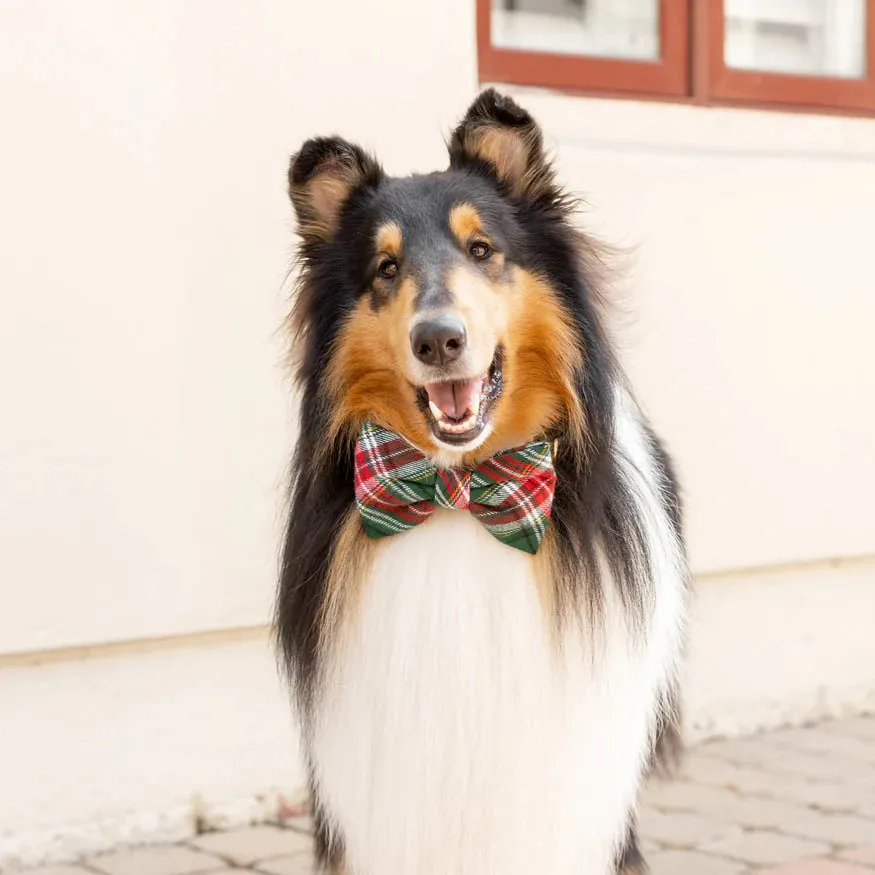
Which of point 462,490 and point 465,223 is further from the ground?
point 465,223

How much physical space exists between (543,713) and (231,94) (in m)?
2.06

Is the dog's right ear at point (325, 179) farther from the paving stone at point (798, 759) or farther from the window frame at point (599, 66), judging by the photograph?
the paving stone at point (798, 759)

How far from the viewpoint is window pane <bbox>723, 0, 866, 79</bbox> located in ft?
15.8

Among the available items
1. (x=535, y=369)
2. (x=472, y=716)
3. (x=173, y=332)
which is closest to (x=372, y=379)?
(x=535, y=369)

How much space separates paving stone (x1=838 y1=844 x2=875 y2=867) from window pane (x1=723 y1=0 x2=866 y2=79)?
104 inches

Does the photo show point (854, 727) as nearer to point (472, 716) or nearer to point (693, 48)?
point (693, 48)

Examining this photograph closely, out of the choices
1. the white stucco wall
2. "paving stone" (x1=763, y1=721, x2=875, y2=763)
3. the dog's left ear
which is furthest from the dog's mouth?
"paving stone" (x1=763, y1=721, x2=875, y2=763)

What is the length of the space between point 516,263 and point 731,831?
6.15 feet

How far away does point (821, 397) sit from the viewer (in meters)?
4.78

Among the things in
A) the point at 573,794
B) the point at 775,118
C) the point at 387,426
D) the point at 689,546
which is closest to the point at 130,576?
the point at 387,426

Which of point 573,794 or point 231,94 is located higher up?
point 231,94

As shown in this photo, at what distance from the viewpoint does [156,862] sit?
361 cm

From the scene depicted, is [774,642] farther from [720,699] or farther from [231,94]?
[231,94]

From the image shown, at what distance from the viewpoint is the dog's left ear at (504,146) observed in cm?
267
